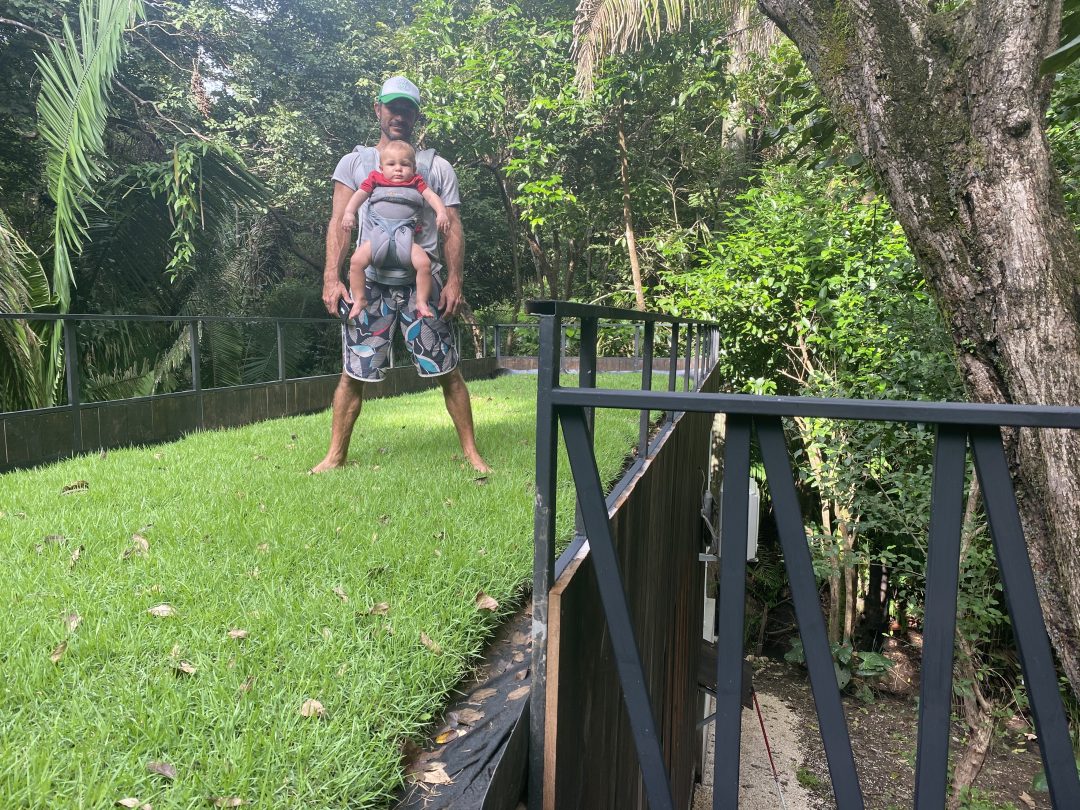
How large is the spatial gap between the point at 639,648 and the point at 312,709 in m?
0.79

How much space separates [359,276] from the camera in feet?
13.8

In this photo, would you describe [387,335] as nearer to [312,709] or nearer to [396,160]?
[396,160]

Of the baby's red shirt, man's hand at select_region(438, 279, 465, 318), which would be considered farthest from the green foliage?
the baby's red shirt

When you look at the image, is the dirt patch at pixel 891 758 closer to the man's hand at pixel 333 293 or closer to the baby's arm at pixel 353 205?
the man's hand at pixel 333 293

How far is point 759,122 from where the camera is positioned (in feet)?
38.2

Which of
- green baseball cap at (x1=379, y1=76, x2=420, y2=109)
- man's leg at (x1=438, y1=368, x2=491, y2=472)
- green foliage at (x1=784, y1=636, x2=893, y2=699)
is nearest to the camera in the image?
green baseball cap at (x1=379, y1=76, x2=420, y2=109)

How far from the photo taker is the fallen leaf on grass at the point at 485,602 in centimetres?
233

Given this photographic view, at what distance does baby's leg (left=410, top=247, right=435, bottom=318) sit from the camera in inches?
168

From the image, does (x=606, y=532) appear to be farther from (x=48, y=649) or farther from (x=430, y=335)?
(x=430, y=335)

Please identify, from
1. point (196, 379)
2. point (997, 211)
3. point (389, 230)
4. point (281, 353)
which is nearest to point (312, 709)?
A: point (997, 211)

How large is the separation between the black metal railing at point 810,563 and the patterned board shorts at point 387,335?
2.97 metres

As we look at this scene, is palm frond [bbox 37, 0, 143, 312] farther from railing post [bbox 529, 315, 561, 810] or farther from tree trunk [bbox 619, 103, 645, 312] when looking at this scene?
tree trunk [bbox 619, 103, 645, 312]

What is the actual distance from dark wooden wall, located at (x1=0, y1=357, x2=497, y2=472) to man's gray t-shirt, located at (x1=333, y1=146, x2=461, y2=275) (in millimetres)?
2566

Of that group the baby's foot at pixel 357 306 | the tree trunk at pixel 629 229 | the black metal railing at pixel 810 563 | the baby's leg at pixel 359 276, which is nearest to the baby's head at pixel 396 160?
the baby's leg at pixel 359 276
